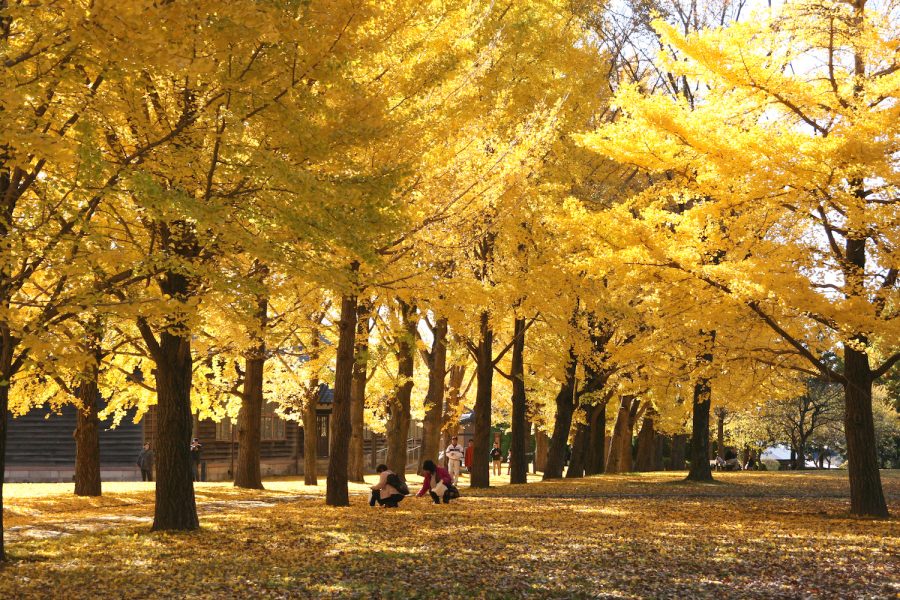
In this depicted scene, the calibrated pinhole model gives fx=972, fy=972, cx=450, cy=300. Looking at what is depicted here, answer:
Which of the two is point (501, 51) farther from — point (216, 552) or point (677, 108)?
point (216, 552)

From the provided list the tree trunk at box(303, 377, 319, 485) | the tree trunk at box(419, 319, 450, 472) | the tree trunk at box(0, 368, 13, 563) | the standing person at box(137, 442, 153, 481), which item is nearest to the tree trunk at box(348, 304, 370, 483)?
the tree trunk at box(303, 377, 319, 485)

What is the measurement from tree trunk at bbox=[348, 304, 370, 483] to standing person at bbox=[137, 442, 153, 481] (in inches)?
269

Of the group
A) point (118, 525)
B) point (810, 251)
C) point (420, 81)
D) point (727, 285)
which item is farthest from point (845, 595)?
point (118, 525)

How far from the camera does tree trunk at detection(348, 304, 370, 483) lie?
1964 centimetres

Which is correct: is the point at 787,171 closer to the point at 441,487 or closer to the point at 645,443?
the point at 441,487

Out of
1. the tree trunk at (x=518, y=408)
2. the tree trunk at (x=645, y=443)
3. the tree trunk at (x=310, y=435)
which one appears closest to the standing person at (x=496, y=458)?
the tree trunk at (x=645, y=443)

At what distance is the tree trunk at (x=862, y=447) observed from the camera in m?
15.1

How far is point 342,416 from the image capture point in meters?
17.0

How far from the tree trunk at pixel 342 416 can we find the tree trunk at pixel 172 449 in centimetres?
435

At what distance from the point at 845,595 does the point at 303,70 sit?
23.8 feet

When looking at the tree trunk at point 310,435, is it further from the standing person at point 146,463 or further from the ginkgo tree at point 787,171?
the ginkgo tree at point 787,171

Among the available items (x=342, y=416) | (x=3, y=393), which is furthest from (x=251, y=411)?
(x=3, y=393)

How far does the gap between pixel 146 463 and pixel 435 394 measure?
12572mm

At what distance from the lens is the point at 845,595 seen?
27.5 ft
